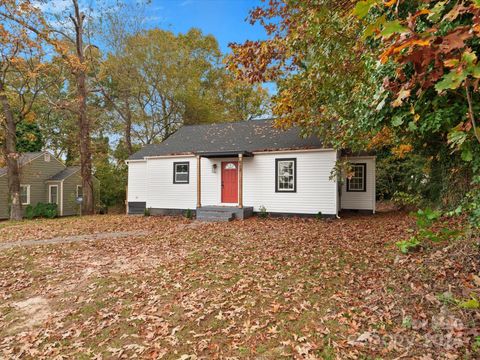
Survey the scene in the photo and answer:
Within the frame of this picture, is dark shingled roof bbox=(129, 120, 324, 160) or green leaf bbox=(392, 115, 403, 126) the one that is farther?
dark shingled roof bbox=(129, 120, 324, 160)

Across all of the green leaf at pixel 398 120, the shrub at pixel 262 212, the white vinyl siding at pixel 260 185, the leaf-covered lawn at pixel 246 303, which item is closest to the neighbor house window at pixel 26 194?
the white vinyl siding at pixel 260 185

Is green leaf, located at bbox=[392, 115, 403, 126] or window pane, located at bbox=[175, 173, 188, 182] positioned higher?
green leaf, located at bbox=[392, 115, 403, 126]

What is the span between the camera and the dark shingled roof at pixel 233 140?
44.1ft

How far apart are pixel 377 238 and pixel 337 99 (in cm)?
367

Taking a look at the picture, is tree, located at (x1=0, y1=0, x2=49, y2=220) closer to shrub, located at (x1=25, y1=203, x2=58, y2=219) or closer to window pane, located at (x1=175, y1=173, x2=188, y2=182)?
shrub, located at (x1=25, y1=203, x2=58, y2=219)

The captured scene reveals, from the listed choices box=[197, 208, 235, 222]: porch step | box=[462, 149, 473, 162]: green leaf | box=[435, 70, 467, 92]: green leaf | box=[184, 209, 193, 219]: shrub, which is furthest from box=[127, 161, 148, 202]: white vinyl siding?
box=[435, 70, 467, 92]: green leaf

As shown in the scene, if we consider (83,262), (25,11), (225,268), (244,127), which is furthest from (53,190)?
(225,268)

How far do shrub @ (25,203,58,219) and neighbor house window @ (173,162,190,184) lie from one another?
35.0ft

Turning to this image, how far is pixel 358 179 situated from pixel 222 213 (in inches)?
257

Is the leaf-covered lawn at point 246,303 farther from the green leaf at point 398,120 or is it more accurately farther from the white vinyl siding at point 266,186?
the white vinyl siding at point 266,186

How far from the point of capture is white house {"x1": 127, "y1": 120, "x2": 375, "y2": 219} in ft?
41.4

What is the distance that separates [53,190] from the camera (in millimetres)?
22750

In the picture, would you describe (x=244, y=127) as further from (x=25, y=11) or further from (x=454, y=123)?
(x=454, y=123)

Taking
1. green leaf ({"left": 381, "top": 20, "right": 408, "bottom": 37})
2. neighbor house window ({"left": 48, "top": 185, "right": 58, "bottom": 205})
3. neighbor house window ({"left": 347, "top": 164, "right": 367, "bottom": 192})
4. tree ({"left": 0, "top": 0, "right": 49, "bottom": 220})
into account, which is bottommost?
neighbor house window ({"left": 48, "top": 185, "right": 58, "bottom": 205})
